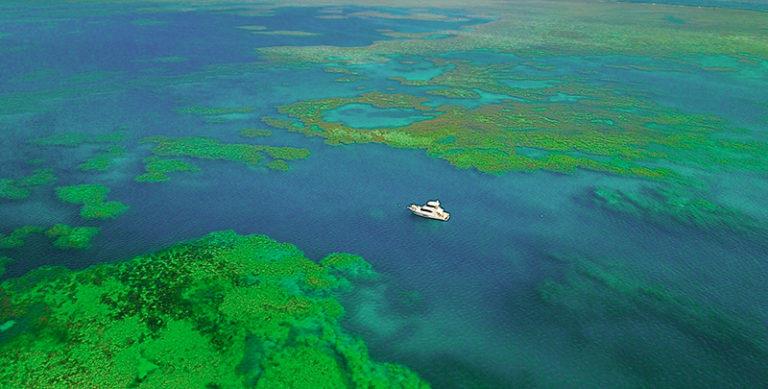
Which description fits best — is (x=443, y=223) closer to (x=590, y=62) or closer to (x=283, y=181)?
(x=283, y=181)

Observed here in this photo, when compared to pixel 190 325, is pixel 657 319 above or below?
below

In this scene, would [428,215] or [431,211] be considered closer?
[428,215]

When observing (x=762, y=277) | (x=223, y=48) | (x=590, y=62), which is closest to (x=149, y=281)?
(x=762, y=277)

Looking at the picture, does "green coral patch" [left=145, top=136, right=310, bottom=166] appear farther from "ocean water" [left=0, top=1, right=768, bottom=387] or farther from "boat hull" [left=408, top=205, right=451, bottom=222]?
"boat hull" [left=408, top=205, right=451, bottom=222]

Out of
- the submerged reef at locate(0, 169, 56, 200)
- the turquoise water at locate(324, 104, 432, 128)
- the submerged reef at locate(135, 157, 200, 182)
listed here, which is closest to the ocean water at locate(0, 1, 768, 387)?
the turquoise water at locate(324, 104, 432, 128)

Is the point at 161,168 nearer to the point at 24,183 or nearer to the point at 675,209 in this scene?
the point at 24,183

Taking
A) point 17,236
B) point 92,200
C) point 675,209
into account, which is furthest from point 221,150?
point 675,209
